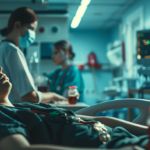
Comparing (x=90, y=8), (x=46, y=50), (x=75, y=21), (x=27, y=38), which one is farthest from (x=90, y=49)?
(x=27, y=38)

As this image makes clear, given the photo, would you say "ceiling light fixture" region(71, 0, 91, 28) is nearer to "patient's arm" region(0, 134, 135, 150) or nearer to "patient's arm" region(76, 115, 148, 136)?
"patient's arm" region(76, 115, 148, 136)

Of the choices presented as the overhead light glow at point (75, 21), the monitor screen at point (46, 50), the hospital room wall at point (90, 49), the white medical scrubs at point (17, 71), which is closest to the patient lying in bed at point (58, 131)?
the white medical scrubs at point (17, 71)

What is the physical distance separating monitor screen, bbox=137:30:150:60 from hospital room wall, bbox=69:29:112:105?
3305 millimetres

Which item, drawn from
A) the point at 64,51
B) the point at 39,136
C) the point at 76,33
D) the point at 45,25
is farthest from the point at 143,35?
the point at 76,33

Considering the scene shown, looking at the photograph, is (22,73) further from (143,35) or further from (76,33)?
(76,33)

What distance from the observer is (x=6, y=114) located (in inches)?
29.0

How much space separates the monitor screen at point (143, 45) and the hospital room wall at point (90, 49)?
330cm

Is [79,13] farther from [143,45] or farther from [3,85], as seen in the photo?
[3,85]

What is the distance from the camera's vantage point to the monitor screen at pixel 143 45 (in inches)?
108

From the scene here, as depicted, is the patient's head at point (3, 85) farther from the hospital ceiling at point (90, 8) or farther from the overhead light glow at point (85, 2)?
the overhead light glow at point (85, 2)

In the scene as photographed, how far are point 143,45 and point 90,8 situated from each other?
78.1 inches

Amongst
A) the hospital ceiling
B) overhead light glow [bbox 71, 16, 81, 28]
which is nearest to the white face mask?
the hospital ceiling

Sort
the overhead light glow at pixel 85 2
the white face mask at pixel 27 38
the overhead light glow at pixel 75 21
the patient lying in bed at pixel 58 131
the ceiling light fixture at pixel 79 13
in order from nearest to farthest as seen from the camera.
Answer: the patient lying in bed at pixel 58 131, the white face mask at pixel 27 38, the overhead light glow at pixel 85 2, the ceiling light fixture at pixel 79 13, the overhead light glow at pixel 75 21

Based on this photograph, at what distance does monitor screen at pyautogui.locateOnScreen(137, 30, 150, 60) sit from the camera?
108 inches
